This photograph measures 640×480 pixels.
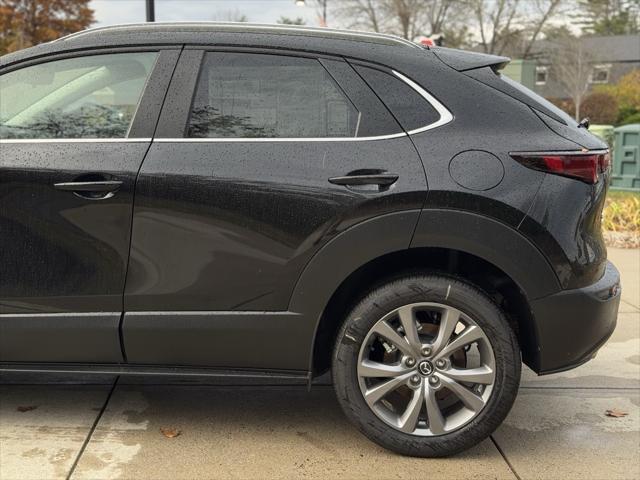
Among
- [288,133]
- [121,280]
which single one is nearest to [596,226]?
[288,133]

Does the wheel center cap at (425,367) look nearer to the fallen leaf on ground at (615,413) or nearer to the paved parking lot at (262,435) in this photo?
the paved parking lot at (262,435)

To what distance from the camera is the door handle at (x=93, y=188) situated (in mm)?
2904

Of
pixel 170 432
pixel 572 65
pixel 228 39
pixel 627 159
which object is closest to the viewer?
pixel 228 39

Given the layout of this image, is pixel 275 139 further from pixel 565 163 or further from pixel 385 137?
pixel 565 163

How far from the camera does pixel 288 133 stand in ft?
9.73

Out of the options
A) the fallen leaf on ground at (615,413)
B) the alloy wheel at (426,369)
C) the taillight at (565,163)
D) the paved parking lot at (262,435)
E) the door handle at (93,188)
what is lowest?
the fallen leaf on ground at (615,413)

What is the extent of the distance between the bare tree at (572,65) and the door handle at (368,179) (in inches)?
1585

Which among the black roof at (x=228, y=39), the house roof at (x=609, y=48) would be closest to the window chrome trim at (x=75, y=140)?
the black roof at (x=228, y=39)

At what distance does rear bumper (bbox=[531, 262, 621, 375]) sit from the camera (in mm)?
2904

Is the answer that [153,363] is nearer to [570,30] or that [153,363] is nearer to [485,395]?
[485,395]

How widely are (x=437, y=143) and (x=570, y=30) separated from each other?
150ft

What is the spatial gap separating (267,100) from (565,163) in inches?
50.6

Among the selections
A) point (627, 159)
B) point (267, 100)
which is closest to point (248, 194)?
point (267, 100)

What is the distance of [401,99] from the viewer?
296cm
